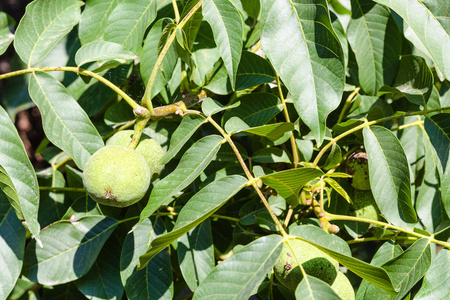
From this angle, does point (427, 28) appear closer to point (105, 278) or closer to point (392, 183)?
point (392, 183)

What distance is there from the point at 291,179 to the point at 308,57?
11.0 inches

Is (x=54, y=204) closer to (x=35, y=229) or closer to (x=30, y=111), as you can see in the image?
(x=35, y=229)

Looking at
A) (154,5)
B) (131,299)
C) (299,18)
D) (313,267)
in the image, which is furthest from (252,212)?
(154,5)

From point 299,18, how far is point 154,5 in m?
0.50

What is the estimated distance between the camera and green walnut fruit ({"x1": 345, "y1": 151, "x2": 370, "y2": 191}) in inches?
45.2

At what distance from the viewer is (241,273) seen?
839mm

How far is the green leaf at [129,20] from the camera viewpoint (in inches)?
47.3

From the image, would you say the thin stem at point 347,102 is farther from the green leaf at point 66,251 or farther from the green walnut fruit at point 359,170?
the green leaf at point 66,251

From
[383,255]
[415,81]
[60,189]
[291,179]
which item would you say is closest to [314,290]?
[291,179]

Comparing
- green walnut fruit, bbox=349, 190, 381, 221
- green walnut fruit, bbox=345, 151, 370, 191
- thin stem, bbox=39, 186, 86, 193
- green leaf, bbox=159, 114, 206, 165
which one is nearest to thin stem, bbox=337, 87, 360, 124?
green walnut fruit, bbox=345, 151, 370, 191

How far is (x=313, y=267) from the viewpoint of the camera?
0.94m

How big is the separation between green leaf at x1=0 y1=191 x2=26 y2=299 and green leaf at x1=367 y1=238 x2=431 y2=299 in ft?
3.00

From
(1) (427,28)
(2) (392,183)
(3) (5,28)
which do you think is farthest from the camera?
(3) (5,28)

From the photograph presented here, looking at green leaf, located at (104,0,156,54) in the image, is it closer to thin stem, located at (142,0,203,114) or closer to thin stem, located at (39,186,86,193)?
thin stem, located at (142,0,203,114)
